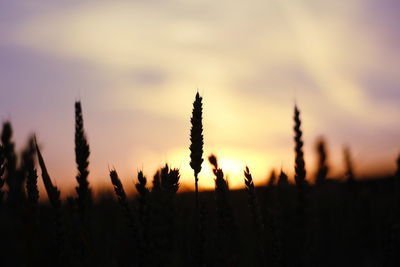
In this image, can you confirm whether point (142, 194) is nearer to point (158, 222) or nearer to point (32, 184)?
point (158, 222)

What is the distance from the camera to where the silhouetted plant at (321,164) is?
212 inches

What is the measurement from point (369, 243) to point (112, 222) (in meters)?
2.82

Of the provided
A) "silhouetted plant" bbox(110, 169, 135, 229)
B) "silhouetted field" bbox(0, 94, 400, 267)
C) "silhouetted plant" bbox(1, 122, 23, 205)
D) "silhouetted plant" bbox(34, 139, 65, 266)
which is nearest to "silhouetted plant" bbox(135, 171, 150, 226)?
"silhouetted field" bbox(0, 94, 400, 267)

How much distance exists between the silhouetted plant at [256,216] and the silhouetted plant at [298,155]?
28 cm

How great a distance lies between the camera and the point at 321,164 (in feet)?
20.9

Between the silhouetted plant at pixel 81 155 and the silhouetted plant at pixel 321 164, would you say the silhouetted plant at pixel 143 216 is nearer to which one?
the silhouetted plant at pixel 81 155

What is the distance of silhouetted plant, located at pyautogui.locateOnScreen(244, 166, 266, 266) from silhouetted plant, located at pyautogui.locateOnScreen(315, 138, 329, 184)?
7.17ft

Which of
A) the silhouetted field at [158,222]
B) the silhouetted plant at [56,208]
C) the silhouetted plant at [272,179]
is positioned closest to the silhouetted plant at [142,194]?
the silhouetted field at [158,222]

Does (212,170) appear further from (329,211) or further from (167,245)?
(329,211)

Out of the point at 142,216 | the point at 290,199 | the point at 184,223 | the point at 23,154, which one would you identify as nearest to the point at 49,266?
the point at 142,216

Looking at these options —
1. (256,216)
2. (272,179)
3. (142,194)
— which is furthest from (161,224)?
(272,179)

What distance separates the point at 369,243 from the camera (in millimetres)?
5383

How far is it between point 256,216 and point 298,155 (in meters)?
0.50

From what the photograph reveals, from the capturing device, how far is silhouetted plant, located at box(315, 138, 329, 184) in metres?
5.40
